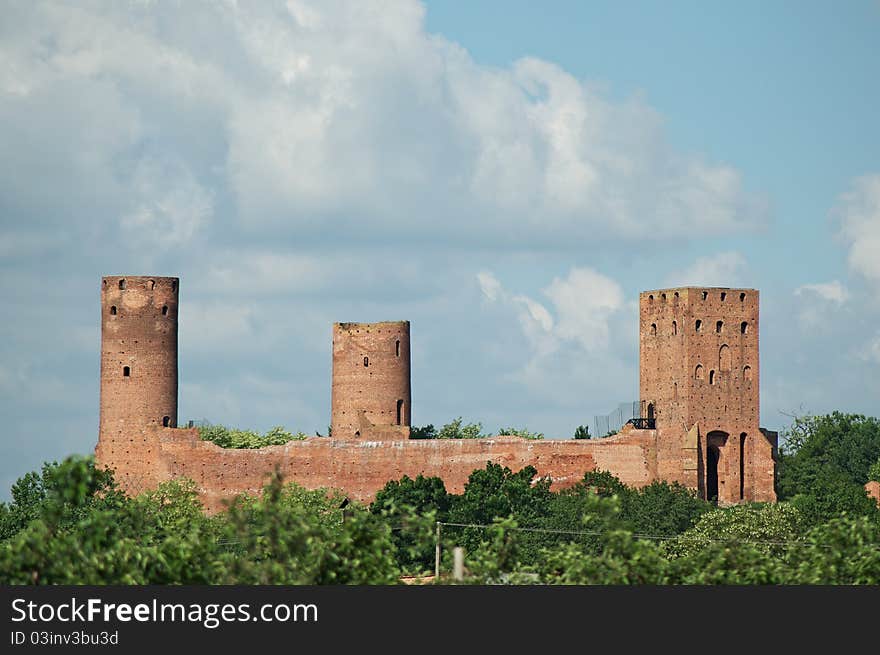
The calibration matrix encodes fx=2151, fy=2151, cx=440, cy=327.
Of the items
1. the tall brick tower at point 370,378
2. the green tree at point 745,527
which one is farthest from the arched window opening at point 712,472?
the tall brick tower at point 370,378

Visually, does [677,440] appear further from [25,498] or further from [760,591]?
[760,591]

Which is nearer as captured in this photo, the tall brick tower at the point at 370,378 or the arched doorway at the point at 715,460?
the arched doorway at the point at 715,460

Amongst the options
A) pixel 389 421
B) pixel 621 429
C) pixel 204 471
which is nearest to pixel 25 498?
pixel 204 471

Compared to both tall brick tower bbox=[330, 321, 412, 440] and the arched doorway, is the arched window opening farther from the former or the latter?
tall brick tower bbox=[330, 321, 412, 440]

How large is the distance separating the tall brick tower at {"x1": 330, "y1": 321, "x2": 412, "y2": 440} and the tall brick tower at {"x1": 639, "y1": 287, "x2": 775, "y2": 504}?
10.1 meters

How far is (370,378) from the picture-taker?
71.4m

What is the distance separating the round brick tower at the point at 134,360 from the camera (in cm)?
6594

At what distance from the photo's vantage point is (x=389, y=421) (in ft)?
234

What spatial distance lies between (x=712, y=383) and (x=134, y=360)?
17.6 m

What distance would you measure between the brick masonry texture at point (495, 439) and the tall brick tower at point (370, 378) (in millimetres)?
6004

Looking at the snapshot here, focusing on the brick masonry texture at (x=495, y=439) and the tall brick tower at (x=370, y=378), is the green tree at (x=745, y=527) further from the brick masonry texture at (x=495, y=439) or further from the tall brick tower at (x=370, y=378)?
the tall brick tower at (x=370, y=378)

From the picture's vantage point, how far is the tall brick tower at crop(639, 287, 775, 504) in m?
63.7

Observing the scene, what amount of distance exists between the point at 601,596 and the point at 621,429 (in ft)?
121

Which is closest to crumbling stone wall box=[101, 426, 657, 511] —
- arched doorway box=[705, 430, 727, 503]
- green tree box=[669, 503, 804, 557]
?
arched doorway box=[705, 430, 727, 503]
